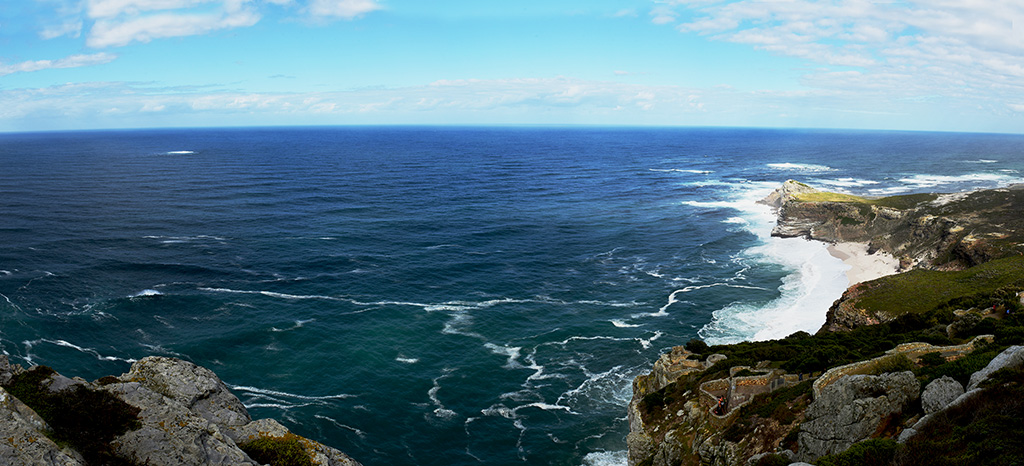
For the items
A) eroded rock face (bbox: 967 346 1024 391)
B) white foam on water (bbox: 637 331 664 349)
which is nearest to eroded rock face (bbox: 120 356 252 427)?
eroded rock face (bbox: 967 346 1024 391)

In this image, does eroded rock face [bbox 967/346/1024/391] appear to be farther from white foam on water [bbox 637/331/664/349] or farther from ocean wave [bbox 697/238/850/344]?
white foam on water [bbox 637/331/664/349]

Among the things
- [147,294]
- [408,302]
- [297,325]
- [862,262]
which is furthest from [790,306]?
[147,294]

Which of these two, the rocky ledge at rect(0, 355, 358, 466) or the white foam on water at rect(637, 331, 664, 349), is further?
the white foam on water at rect(637, 331, 664, 349)

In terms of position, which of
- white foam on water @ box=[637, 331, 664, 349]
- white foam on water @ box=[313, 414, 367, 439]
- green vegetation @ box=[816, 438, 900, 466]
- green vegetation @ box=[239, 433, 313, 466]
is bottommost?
white foam on water @ box=[313, 414, 367, 439]

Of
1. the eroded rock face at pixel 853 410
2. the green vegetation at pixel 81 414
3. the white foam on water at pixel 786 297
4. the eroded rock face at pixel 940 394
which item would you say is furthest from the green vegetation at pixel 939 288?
the green vegetation at pixel 81 414

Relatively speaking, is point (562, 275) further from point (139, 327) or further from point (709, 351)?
point (139, 327)

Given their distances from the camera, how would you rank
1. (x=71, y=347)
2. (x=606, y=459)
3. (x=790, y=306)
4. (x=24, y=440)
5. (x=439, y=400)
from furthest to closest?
(x=790, y=306) < (x=71, y=347) < (x=439, y=400) < (x=606, y=459) < (x=24, y=440)

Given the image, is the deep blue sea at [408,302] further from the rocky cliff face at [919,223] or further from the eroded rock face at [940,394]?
the eroded rock face at [940,394]

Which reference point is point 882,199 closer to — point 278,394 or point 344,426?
point 344,426
